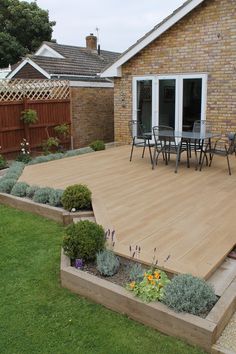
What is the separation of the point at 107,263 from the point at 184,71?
7.64 meters

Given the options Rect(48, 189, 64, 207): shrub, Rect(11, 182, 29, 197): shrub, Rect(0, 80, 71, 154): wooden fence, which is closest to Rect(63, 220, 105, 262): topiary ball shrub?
Rect(48, 189, 64, 207): shrub

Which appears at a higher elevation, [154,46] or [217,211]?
[154,46]

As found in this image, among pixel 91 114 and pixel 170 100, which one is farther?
pixel 91 114

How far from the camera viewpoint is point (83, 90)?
12.3 metres

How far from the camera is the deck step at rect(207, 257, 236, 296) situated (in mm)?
3263

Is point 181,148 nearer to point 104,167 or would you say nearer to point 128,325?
point 104,167

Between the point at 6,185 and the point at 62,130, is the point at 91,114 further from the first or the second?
the point at 6,185

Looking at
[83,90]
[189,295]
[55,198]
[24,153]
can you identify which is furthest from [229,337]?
[83,90]

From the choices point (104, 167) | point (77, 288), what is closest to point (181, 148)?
point (104, 167)

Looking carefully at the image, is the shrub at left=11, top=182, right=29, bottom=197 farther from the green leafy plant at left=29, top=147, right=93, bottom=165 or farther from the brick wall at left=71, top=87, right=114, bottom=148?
the brick wall at left=71, top=87, right=114, bottom=148

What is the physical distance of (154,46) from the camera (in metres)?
10.3

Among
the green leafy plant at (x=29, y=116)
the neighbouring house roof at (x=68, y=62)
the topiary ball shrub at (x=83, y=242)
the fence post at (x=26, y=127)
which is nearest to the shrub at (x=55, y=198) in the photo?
the topiary ball shrub at (x=83, y=242)

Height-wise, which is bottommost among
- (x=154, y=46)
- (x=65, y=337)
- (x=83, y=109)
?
(x=65, y=337)

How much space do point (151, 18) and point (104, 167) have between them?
1781cm
